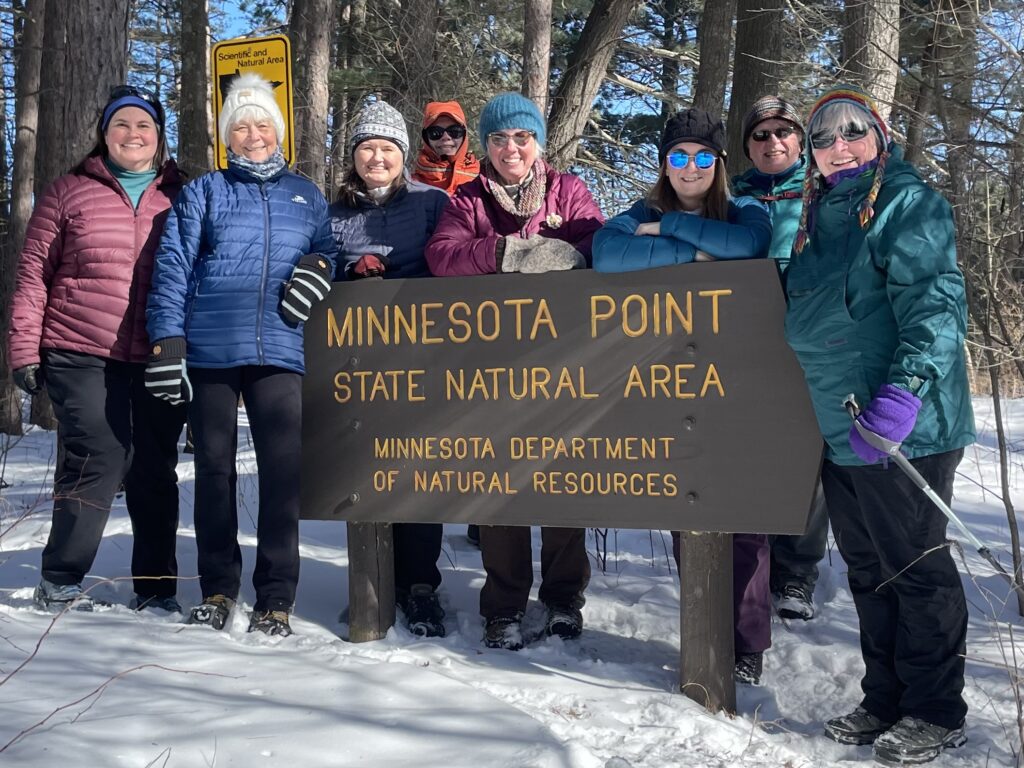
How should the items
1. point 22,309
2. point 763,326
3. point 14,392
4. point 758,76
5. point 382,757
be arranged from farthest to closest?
point 14,392 < point 758,76 < point 22,309 < point 763,326 < point 382,757

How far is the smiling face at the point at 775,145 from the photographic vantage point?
392cm

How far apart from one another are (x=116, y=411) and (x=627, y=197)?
10287 mm

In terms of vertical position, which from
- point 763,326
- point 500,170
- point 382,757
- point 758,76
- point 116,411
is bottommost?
point 382,757

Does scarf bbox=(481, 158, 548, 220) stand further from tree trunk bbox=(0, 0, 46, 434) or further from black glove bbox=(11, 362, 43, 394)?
tree trunk bbox=(0, 0, 46, 434)

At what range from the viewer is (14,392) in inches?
437

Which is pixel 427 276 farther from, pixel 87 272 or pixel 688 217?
pixel 87 272

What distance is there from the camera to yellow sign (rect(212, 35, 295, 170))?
5.16 metres

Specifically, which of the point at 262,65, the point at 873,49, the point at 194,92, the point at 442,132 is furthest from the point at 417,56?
the point at 194,92

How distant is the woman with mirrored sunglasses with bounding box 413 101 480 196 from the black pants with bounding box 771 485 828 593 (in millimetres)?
2270

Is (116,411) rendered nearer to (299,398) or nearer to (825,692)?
(299,398)

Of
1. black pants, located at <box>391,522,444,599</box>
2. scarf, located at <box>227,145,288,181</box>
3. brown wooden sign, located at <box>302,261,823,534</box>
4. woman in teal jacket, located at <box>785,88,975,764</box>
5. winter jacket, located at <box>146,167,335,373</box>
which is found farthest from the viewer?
black pants, located at <box>391,522,444,599</box>

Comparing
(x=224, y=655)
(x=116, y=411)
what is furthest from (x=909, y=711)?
Result: (x=116, y=411)

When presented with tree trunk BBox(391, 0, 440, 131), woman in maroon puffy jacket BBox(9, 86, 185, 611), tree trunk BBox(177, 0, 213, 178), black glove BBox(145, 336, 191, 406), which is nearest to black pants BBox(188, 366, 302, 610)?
black glove BBox(145, 336, 191, 406)

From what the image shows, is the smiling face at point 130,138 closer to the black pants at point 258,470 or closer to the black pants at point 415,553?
the black pants at point 258,470
